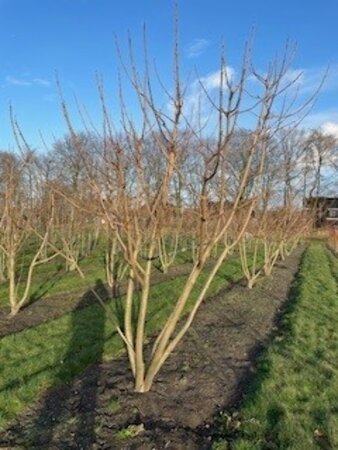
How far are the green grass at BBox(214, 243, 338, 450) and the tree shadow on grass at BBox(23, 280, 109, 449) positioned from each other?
1246 millimetres

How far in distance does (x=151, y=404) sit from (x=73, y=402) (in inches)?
31.9

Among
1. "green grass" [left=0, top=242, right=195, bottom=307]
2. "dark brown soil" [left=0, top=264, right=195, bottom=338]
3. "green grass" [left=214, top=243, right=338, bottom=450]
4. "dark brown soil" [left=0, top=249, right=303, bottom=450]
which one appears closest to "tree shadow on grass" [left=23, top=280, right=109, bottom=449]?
"dark brown soil" [left=0, top=249, right=303, bottom=450]

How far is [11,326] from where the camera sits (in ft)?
29.4

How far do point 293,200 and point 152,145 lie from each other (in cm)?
1239

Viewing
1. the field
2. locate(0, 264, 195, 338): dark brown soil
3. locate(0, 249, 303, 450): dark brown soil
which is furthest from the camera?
locate(0, 264, 195, 338): dark brown soil

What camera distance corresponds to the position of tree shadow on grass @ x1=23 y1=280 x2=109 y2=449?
426 cm

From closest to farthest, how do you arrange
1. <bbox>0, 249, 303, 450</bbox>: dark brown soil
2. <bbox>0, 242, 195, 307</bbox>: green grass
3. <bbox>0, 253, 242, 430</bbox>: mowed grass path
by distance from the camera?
<bbox>0, 249, 303, 450</bbox>: dark brown soil → <bbox>0, 253, 242, 430</bbox>: mowed grass path → <bbox>0, 242, 195, 307</bbox>: green grass

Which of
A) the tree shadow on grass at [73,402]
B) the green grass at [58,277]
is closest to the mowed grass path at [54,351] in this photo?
the tree shadow on grass at [73,402]

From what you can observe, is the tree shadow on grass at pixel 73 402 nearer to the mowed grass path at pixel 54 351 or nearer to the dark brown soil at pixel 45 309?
the mowed grass path at pixel 54 351

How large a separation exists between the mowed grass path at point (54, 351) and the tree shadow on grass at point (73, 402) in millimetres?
13

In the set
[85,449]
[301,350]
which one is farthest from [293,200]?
[85,449]

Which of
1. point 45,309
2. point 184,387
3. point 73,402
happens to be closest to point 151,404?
point 184,387

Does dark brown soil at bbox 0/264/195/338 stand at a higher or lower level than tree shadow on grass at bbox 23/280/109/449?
lower

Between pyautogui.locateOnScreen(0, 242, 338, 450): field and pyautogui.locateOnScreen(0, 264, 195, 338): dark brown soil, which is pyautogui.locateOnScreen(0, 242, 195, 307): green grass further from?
pyautogui.locateOnScreen(0, 242, 338, 450): field
